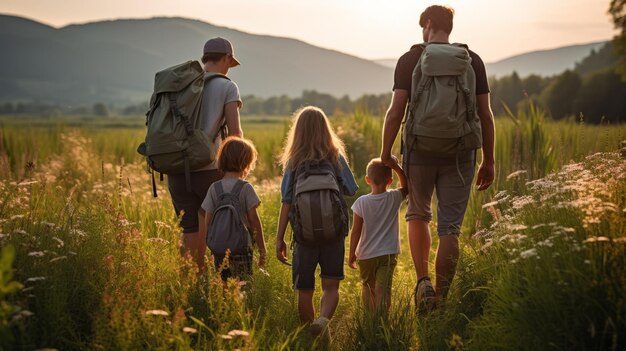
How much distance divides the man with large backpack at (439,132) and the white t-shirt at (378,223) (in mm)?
215

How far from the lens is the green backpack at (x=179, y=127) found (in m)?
4.97

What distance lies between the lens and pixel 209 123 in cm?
516

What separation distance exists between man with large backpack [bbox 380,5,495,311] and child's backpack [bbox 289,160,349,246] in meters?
0.57

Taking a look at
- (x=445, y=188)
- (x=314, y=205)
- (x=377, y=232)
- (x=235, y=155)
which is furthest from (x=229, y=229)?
(x=445, y=188)

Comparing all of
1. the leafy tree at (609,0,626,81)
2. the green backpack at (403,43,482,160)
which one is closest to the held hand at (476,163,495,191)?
the green backpack at (403,43,482,160)

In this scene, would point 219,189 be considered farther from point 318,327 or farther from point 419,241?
point 419,241

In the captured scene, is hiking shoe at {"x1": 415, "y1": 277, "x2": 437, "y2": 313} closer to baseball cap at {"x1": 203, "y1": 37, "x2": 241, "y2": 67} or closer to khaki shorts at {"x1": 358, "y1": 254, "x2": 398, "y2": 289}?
khaki shorts at {"x1": 358, "y1": 254, "x2": 398, "y2": 289}

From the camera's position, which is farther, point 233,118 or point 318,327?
point 233,118

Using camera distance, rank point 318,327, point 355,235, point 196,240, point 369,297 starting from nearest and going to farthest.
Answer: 1. point 318,327
2. point 369,297
3. point 355,235
4. point 196,240

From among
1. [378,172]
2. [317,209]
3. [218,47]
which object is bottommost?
Result: [317,209]

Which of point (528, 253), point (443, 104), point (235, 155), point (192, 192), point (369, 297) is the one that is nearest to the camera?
point (528, 253)

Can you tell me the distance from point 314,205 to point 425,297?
3.51ft

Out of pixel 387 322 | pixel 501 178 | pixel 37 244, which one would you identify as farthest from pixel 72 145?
pixel 387 322

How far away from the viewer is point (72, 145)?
13008 mm
